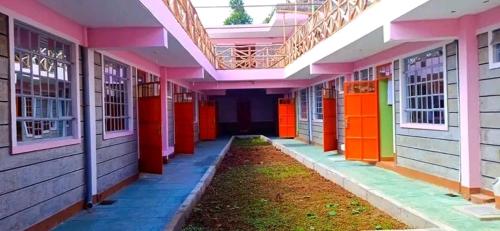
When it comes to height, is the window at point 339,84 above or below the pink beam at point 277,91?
below

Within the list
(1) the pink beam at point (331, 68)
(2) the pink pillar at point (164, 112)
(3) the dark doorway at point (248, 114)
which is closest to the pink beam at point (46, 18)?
(2) the pink pillar at point (164, 112)

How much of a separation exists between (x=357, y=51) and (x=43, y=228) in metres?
7.84

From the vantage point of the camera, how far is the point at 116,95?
9.89m

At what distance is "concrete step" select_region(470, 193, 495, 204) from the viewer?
7.04m

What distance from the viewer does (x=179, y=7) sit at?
1065 centimetres

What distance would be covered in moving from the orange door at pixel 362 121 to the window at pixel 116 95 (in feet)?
18.4

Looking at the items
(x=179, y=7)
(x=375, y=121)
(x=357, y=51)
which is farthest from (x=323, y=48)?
(x=179, y=7)

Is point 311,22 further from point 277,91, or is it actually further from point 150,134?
point 277,91

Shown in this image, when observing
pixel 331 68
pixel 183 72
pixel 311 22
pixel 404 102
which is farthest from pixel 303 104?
pixel 404 102

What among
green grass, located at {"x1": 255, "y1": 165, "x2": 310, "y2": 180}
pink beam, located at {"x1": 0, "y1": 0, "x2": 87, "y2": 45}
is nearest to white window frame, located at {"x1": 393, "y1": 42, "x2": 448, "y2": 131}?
green grass, located at {"x1": 255, "y1": 165, "x2": 310, "y2": 180}

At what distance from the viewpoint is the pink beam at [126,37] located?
787 centimetres

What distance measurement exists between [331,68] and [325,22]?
219cm

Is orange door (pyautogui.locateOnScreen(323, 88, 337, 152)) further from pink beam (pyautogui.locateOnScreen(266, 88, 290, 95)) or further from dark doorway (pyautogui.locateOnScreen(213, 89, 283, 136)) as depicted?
dark doorway (pyautogui.locateOnScreen(213, 89, 283, 136))

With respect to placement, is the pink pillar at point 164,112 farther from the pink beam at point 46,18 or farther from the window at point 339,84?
the pink beam at point 46,18
